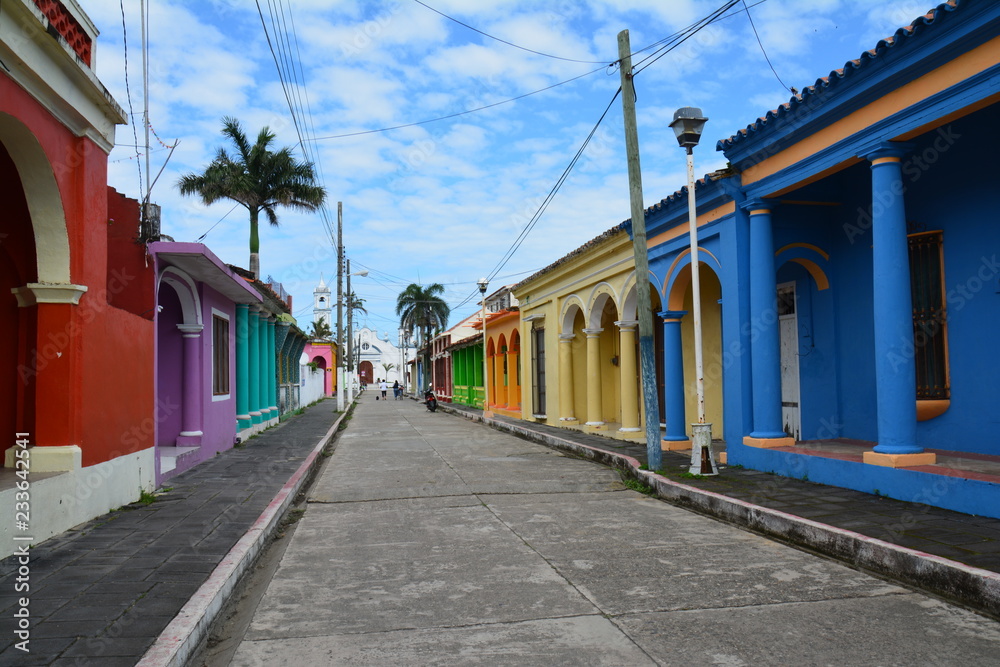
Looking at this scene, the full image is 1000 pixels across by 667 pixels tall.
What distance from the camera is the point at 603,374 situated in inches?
763

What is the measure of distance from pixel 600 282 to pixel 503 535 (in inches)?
398

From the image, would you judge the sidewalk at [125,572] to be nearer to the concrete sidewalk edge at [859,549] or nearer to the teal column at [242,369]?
the concrete sidewalk edge at [859,549]

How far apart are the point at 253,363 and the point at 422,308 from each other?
112 feet

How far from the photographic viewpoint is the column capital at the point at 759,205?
33.6ft

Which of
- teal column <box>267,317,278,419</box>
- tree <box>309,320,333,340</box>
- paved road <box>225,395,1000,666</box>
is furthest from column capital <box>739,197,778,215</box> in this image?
tree <box>309,320,333,340</box>

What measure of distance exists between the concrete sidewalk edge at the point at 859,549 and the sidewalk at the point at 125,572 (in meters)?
4.69

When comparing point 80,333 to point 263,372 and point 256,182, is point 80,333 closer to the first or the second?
point 263,372

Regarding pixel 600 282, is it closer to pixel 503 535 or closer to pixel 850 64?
pixel 850 64

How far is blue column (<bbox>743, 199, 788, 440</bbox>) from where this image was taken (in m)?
10.1

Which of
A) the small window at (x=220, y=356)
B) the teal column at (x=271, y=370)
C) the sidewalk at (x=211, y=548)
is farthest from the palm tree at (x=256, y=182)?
the sidewalk at (x=211, y=548)

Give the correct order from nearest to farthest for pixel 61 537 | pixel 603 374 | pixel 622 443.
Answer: pixel 61 537 → pixel 622 443 → pixel 603 374

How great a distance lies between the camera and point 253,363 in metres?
18.9

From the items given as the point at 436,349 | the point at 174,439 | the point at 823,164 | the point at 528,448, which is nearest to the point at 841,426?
the point at 823,164

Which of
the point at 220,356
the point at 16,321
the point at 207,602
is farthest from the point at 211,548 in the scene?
the point at 220,356
